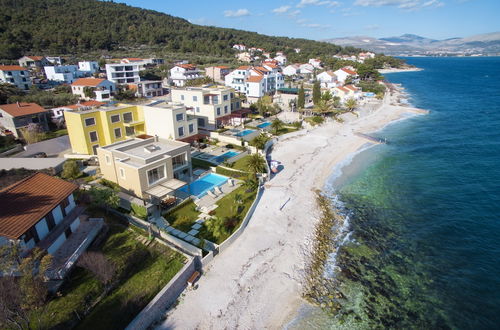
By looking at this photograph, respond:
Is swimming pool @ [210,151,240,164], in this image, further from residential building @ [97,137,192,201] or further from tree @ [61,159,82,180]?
tree @ [61,159,82,180]

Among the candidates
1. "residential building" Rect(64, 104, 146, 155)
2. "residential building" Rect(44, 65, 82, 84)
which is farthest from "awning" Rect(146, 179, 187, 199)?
"residential building" Rect(44, 65, 82, 84)

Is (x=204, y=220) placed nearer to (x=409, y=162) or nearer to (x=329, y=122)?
(x=409, y=162)

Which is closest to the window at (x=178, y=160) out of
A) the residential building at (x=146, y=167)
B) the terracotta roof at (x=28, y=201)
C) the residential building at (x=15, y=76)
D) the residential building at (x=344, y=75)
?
the residential building at (x=146, y=167)

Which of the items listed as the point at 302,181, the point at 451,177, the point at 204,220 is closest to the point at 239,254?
the point at 204,220

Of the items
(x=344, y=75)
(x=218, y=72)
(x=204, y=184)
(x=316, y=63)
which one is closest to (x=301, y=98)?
(x=204, y=184)

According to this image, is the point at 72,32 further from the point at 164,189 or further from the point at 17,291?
the point at 17,291

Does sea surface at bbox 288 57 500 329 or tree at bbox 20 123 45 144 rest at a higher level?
tree at bbox 20 123 45 144

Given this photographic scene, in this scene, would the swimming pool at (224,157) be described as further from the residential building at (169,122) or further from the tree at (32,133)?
the tree at (32,133)
